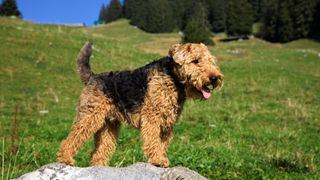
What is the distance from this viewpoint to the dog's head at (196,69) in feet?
23.5

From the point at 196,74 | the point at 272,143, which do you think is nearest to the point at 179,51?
the point at 196,74

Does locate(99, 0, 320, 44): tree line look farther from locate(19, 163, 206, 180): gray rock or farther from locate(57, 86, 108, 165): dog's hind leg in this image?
locate(19, 163, 206, 180): gray rock

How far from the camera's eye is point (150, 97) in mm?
7605

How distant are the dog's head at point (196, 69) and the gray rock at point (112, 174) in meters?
1.41

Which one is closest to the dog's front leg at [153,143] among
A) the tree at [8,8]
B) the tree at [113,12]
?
the tree at [8,8]

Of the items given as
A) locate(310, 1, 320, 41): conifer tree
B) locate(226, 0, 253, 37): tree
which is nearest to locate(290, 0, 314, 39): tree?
locate(310, 1, 320, 41): conifer tree

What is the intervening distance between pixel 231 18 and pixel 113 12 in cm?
8870

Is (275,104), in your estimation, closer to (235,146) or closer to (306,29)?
(235,146)

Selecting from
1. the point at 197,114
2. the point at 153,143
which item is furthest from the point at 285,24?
the point at 153,143

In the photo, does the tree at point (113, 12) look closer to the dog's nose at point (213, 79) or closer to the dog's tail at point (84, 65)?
the dog's tail at point (84, 65)

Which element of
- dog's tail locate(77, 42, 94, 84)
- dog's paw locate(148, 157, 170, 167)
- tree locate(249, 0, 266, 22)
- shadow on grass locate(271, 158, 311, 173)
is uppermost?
tree locate(249, 0, 266, 22)

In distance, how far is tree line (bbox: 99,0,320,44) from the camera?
9869cm

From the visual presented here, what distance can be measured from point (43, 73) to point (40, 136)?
14182 millimetres

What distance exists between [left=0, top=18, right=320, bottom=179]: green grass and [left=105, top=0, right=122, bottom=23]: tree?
14370cm
